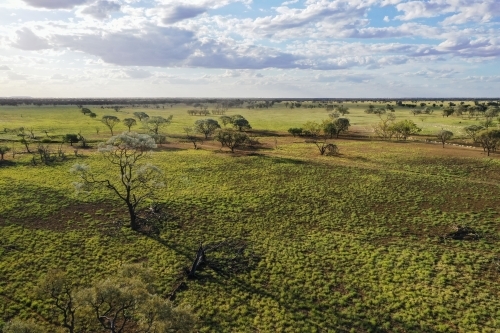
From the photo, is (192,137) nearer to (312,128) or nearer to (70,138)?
(70,138)

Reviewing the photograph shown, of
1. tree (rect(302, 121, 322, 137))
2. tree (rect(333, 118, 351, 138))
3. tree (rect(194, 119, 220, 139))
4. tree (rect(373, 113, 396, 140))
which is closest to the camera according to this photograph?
tree (rect(194, 119, 220, 139))

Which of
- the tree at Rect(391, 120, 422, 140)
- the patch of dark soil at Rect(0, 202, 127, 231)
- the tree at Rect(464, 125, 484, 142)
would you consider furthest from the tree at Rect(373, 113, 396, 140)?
the patch of dark soil at Rect(0, 202, 127, 231)

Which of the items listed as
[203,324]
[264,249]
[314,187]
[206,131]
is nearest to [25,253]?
[203,324]

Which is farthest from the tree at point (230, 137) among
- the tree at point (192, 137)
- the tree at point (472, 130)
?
the tree at point (472, 130)

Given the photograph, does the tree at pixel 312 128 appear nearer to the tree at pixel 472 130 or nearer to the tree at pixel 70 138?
the tree at pixel 472 130

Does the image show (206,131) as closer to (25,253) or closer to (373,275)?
(25,253)

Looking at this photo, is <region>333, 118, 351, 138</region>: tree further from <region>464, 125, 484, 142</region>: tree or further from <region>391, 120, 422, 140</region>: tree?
<region>464, 125, 484, 142</region>: tree

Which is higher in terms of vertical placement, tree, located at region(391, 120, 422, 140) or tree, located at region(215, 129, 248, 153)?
tree, located at region(391, 120, 422, 140)

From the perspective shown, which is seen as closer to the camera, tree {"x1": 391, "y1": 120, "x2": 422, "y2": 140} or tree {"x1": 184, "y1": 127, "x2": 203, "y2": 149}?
tree {"x1": 391, "y1": 120, "x2": 422, "y2": 140}

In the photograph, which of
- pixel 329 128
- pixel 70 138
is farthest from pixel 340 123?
pixel 70 138
